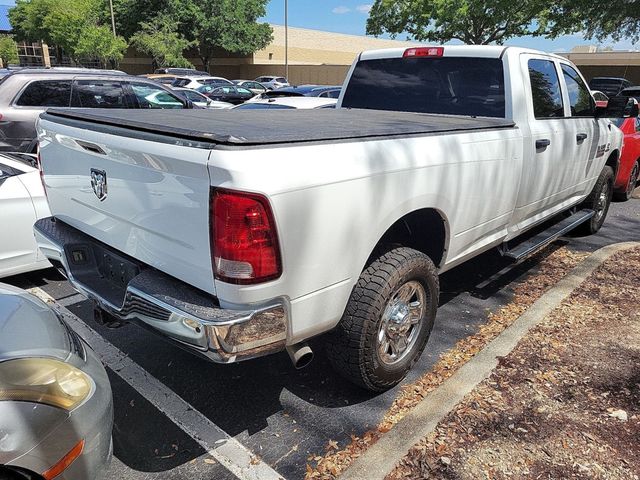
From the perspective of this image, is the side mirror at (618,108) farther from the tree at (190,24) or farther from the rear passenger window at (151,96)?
the tree at (190,24)

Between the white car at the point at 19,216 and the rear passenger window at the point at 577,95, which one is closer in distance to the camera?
the white car at the point at 19,216

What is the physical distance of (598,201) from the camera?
19.9 ft

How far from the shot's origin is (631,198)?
29.2 ft

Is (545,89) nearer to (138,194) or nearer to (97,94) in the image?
(138,194)

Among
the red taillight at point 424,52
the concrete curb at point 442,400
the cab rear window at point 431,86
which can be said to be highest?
the red taillight at point 424,52

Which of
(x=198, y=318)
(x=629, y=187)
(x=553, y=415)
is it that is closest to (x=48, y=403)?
(x=198, y=318)

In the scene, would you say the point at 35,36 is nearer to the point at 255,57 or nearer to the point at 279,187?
the point at 255,57

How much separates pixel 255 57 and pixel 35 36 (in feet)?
72.1

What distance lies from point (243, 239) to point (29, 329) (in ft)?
3.15

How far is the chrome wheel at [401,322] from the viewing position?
2.94 meters

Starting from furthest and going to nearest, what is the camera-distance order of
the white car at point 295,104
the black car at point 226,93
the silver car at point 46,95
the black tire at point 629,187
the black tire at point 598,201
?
the black car at point 226,93
the black tire at point 629,187
the white car at point 295,104
the silver car at point 46,95
the black tire at point 598,201

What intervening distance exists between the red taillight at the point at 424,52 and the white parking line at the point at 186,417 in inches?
136

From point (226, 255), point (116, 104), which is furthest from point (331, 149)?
point (116, 104)

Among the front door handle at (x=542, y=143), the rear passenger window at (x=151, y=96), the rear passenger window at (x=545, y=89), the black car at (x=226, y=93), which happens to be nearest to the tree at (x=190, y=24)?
the black car at (x=226, y=93)
